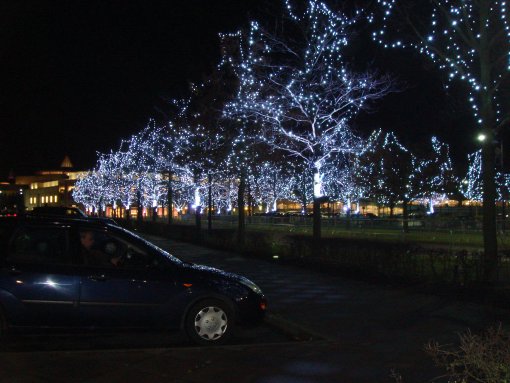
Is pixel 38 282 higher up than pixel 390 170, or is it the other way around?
pixel 390 170

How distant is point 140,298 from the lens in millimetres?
7727

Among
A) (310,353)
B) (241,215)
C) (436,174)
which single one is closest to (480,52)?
(310,353)

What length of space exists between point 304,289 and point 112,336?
5.40 meters

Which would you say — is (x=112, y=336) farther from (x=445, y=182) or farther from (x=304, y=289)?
(x=445, y=182)

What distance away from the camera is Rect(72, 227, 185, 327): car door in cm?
762

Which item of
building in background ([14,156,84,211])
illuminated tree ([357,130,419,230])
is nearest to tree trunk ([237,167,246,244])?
illuminated tree ([357,130,419,230])

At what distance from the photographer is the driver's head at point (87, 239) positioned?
798 cm

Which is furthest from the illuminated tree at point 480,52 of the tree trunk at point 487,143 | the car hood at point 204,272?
the car hood at point 204,272

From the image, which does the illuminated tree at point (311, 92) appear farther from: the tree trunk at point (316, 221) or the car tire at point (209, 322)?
the car tire at point (209, 322)

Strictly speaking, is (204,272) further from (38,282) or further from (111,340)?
(38,282)

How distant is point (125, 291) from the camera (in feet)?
25.3

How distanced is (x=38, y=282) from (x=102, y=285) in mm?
776

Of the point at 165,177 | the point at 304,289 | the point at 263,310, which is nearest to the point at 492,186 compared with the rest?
the point at 304,289

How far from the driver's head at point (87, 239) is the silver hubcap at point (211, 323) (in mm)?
1715
